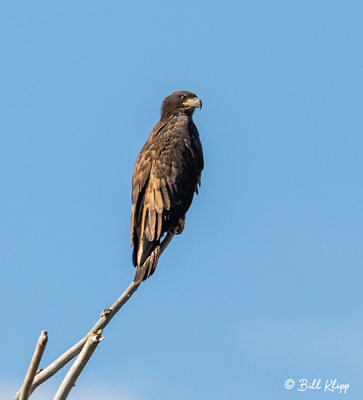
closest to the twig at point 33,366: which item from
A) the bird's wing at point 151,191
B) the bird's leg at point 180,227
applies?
the bird's wing at point 151,191

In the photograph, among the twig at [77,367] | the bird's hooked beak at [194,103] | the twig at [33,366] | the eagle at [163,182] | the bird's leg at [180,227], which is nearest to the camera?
the twig at [33,366]

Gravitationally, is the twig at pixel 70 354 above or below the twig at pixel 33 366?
above

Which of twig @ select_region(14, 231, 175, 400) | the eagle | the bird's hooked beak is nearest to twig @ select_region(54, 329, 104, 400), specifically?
twig @ select_region(14, 231, 175, 400)

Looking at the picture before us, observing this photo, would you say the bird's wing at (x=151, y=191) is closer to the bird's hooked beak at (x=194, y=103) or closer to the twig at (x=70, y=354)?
the bird's hooked beak at (x=194, y=103)

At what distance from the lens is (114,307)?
20.0 feet

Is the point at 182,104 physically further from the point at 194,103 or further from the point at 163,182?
the point at 163,182

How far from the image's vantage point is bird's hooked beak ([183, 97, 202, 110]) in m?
10.5

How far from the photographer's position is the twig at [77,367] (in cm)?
555

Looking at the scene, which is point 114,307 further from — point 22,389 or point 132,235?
point 132,235

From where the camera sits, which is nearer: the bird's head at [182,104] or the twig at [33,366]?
the twig at [33,366]

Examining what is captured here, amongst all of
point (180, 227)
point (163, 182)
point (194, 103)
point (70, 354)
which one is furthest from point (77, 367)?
point (194, 103)

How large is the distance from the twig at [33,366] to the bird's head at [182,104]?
18.7ft

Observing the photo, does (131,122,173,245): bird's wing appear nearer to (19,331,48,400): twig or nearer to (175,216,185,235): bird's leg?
(175,216,185,235): bird's leg

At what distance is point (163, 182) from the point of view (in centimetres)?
923
